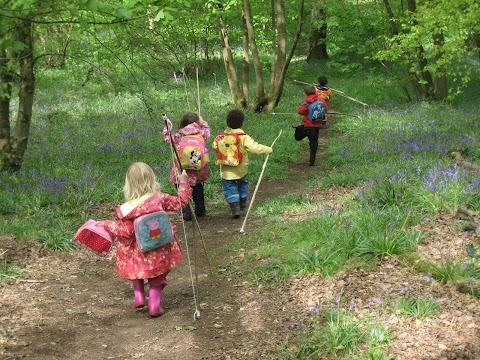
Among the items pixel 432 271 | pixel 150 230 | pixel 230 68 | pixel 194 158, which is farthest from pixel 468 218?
pixel 230 68

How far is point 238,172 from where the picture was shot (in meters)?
9.23

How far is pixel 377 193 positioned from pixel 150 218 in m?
4.03

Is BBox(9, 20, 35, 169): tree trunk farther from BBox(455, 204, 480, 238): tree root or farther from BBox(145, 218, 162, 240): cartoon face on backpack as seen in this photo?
BBox(455, 204, 480, 238): tree root

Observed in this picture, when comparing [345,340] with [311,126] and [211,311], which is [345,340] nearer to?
[211,311]

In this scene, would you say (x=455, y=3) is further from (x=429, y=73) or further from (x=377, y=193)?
(x=429, y=73)

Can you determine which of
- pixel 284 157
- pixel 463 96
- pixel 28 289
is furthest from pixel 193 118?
Result: pixel 463 96

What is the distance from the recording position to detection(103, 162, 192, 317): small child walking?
559cm

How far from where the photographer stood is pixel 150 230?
5477 millimetres

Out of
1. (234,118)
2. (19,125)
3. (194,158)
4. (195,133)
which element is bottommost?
(194,158)

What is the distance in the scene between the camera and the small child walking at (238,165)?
893cm

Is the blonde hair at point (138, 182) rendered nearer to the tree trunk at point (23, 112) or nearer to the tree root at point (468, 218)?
the tree root at point (468, 218)

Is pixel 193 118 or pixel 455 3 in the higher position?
Result: pixel 455 3

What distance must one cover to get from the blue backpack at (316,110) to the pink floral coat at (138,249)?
794 cm

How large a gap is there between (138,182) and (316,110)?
27.3 feet
